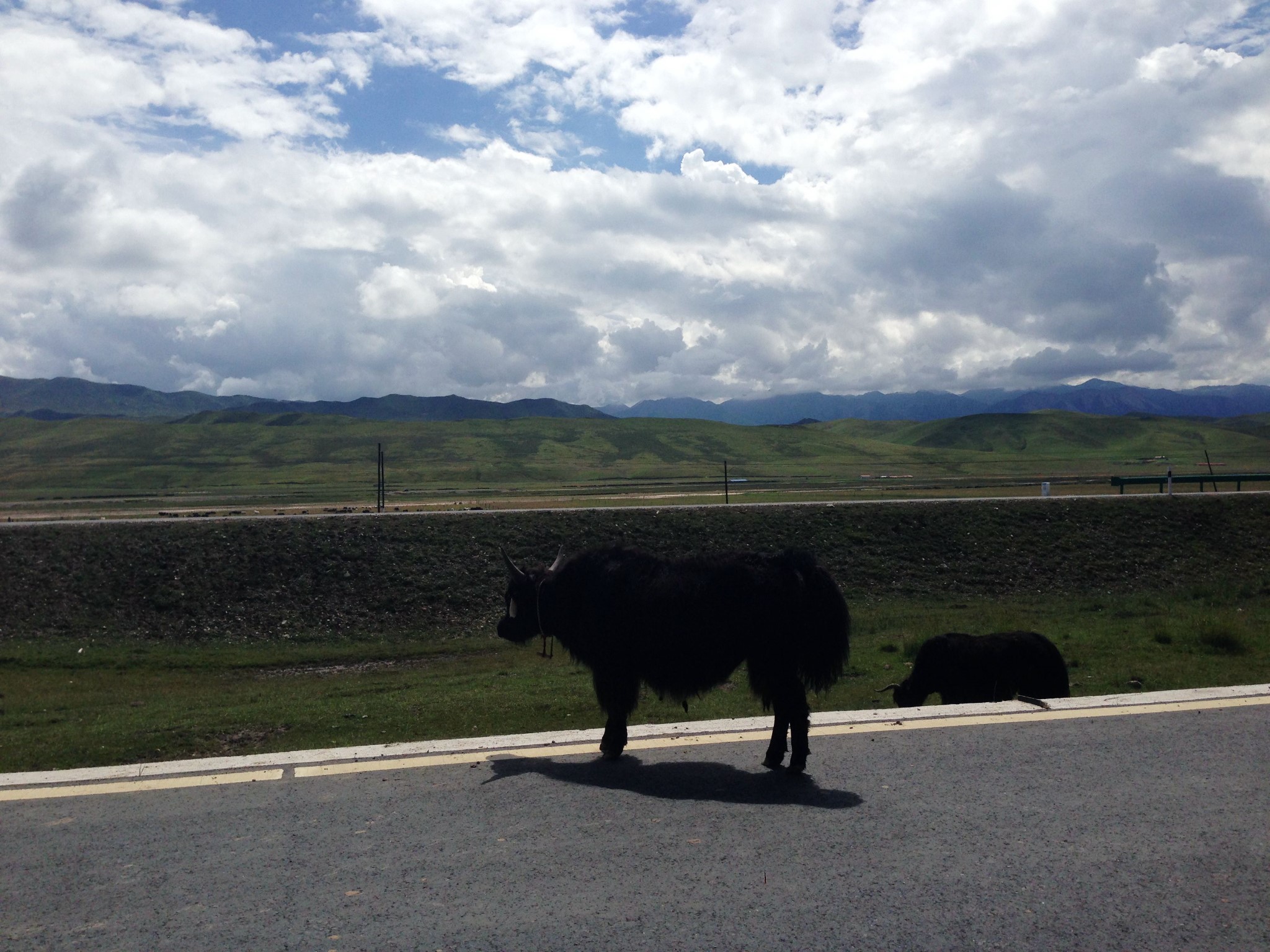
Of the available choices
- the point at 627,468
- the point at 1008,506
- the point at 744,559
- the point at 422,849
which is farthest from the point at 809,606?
the point at 627,468

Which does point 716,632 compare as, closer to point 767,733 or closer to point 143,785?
point 767,733

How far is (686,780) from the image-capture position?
264 inches

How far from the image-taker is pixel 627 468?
474ft

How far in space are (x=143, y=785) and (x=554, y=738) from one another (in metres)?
3.07

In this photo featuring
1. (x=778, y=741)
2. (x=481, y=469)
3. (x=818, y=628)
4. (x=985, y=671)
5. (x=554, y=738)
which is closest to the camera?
(x=778, y=741)

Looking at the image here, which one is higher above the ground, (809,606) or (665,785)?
(809,606)

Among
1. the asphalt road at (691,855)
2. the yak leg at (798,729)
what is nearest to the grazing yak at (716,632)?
the yak leg at (798,729)

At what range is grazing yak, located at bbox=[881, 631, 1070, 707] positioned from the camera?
1253cm

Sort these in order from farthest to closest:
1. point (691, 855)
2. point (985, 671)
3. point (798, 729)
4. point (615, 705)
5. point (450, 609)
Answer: point (450, 609), point (985, 671), point (615, 705), point (798, 729), point (691, 855)

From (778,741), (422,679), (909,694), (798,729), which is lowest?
(422,679)

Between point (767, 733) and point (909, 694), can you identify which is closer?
point (767, 733)

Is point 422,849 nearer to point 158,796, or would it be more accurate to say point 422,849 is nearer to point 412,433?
point 158,796

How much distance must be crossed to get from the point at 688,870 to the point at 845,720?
10.9 feet

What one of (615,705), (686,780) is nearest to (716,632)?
(615,705)
